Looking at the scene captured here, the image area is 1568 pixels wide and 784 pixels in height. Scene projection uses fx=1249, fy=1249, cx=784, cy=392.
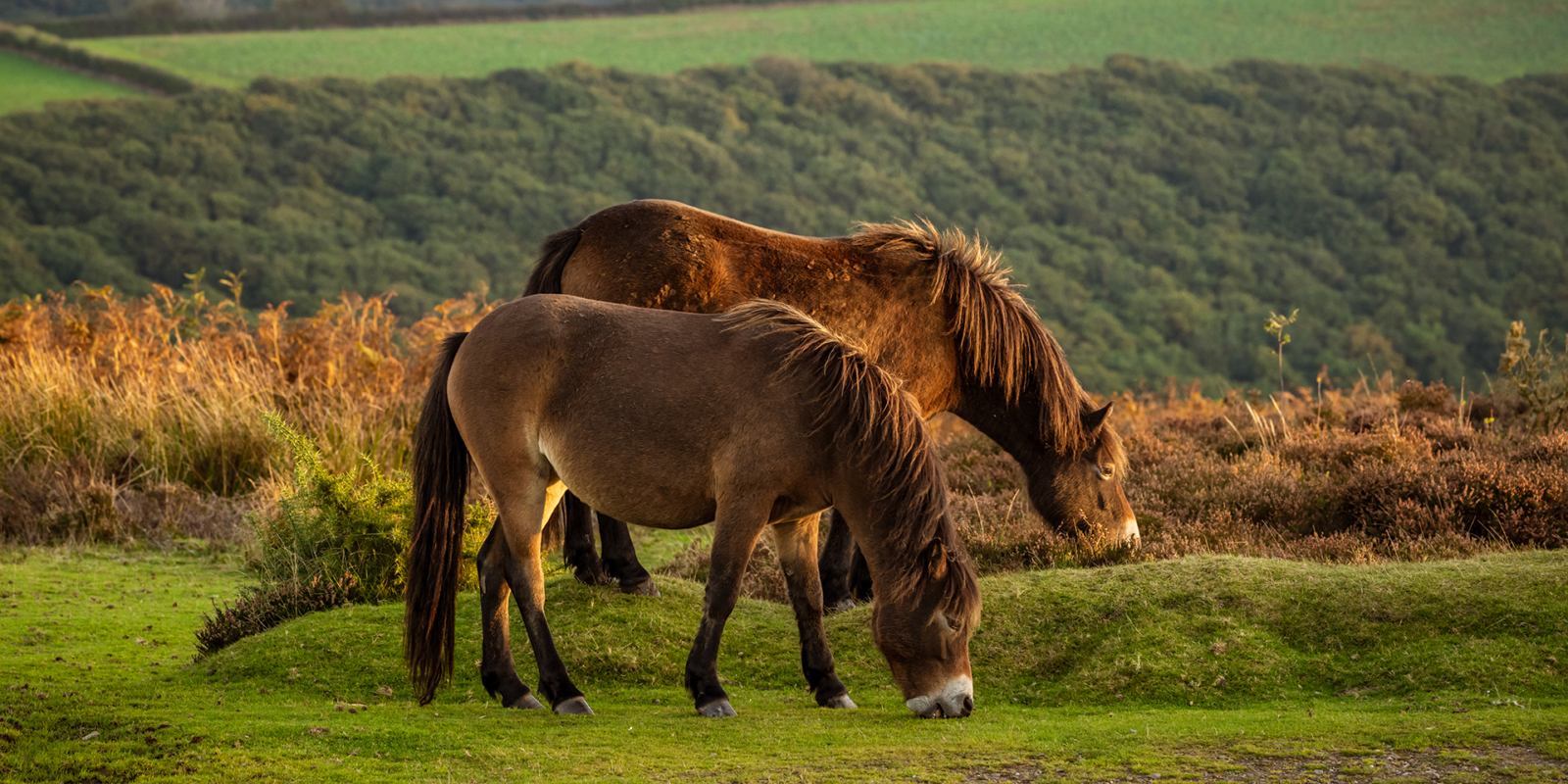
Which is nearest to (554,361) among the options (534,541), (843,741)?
(534,541)

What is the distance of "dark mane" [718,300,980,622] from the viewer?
5.53 m

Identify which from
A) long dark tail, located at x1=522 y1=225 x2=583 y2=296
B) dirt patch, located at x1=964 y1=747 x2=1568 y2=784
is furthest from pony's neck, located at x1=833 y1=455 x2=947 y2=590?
long dark tail, located at x1=522 y1=225 x2=583 y2=296

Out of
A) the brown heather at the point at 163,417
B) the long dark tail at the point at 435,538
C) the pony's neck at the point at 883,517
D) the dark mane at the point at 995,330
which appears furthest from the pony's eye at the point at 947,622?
the brown heather at the point at 163,417

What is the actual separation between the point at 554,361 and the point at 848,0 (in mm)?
79804

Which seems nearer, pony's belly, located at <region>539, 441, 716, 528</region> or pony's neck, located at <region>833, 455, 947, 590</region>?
pony's neck, located at <region>833, 455, 947, 590</region>

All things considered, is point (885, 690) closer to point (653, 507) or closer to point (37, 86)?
point (653, 507)

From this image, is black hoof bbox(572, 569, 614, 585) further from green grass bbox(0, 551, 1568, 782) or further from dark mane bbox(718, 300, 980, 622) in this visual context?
dark mane bbox(718, 300, 980, 622)

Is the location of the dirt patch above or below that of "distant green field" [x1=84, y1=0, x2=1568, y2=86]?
below

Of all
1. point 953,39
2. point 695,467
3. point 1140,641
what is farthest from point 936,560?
point 953,39

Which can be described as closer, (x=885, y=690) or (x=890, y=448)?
(x=890, y=448)

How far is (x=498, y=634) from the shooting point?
6.15m

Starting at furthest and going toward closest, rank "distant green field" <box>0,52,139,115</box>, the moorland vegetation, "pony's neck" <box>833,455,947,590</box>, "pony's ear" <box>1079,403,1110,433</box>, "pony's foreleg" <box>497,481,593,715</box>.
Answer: "distant green field" <box>0,52,139,115</box>, the moorland vegetation, "pony's ear" <box>1079,403,1110,433</box>, "pony's foreleg" <box>497,481,593,715</box>, "pony's neck" <box>833,455,947,590</box>

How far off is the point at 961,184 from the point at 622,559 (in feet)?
172

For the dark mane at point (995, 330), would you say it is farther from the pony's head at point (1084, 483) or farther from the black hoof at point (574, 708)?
the black hoof at point (574, 708)
